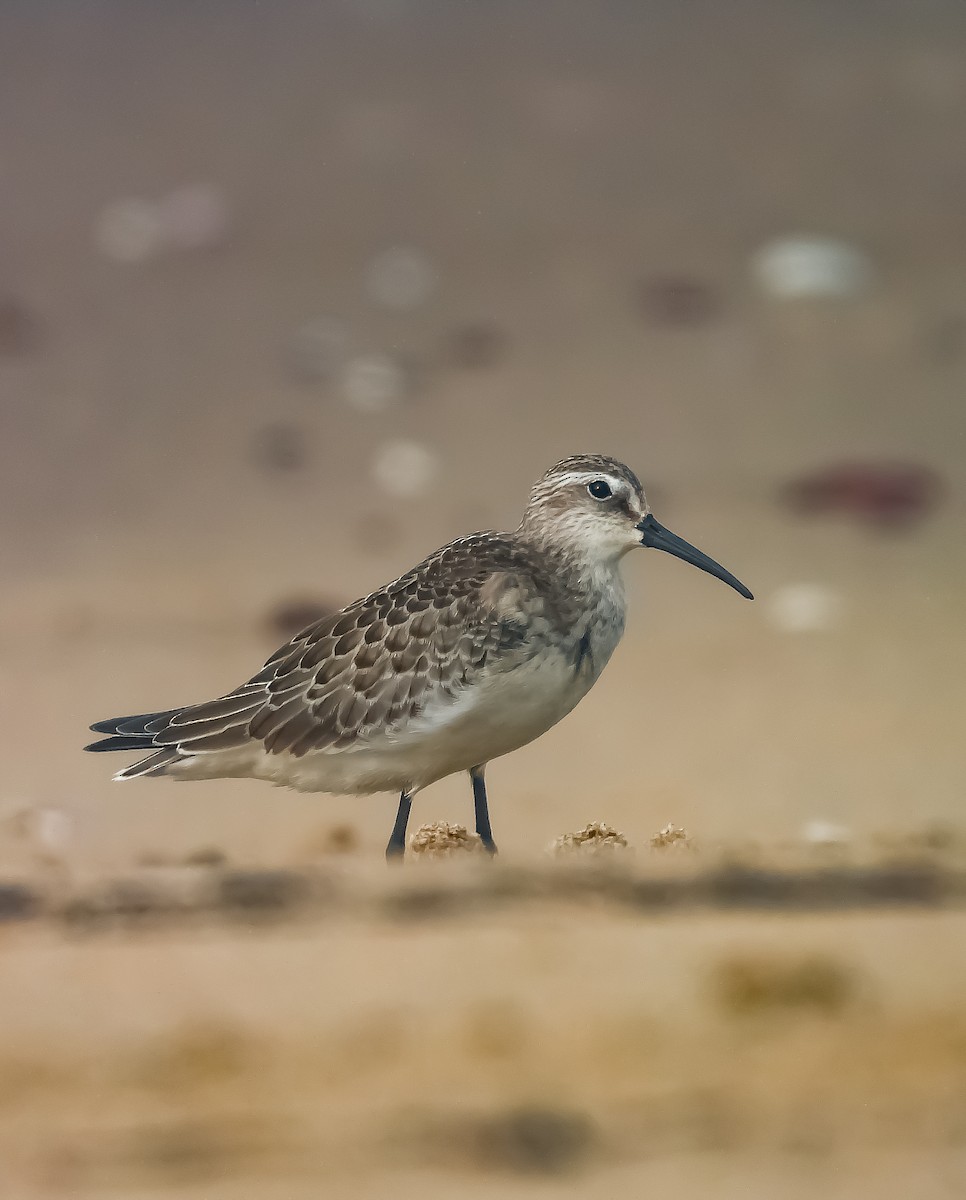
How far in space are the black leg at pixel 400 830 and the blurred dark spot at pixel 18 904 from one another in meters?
0.85

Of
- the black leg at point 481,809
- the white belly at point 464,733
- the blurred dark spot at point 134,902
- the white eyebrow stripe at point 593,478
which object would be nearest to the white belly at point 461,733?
the white belly at point 464,733

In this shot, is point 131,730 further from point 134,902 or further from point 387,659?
point 134,902

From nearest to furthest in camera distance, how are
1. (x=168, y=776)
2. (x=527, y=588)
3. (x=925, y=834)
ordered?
(x=925, y=834) → (x=527, y=588) → (x=168, y=776)

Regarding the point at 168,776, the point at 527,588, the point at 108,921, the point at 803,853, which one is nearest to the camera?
the point at 108,921

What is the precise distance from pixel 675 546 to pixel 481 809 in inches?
26.3

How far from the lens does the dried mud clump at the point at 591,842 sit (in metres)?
2.79

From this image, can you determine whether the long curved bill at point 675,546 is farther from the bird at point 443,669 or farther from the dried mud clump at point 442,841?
the dried mud clump at point 442,841

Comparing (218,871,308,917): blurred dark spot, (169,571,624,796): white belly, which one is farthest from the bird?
(218,871,308,917): blurred dark spot

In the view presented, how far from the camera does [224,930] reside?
2.21 metres

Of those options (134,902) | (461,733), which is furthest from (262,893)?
(461,733)

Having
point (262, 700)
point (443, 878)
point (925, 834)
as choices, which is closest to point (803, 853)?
point (925, 834)

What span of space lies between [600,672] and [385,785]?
0.48 m

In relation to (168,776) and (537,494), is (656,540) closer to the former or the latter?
(537,494)

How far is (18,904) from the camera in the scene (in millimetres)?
2213
